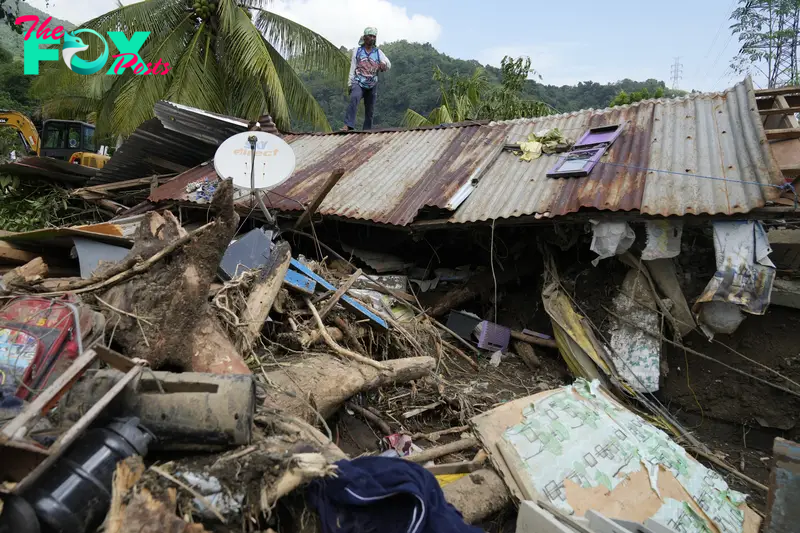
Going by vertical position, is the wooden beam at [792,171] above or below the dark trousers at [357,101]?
below

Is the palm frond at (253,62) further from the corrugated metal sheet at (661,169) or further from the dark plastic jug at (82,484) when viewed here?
the dark plastic jug at (82,484)

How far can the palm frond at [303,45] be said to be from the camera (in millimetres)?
11977

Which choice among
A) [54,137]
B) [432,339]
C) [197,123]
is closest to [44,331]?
[432,339]

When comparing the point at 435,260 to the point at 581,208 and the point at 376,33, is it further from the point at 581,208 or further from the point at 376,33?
the point at 376,33

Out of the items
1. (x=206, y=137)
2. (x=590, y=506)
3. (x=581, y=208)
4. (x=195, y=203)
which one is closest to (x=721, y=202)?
(x=581, y=208)

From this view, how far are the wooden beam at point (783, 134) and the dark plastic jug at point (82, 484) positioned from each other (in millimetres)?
6810

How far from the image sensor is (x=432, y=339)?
5.61 metres

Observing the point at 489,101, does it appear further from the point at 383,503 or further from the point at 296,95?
the point at 383,503

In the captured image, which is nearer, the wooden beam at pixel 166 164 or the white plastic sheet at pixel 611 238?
the white plastic sheet at pixel 611 238

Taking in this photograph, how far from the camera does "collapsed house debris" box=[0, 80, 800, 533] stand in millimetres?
2078

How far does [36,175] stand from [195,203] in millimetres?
3357

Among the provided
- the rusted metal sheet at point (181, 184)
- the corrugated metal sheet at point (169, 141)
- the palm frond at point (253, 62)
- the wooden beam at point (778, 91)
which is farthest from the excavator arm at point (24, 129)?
the wooden beam at point (778, 91)
